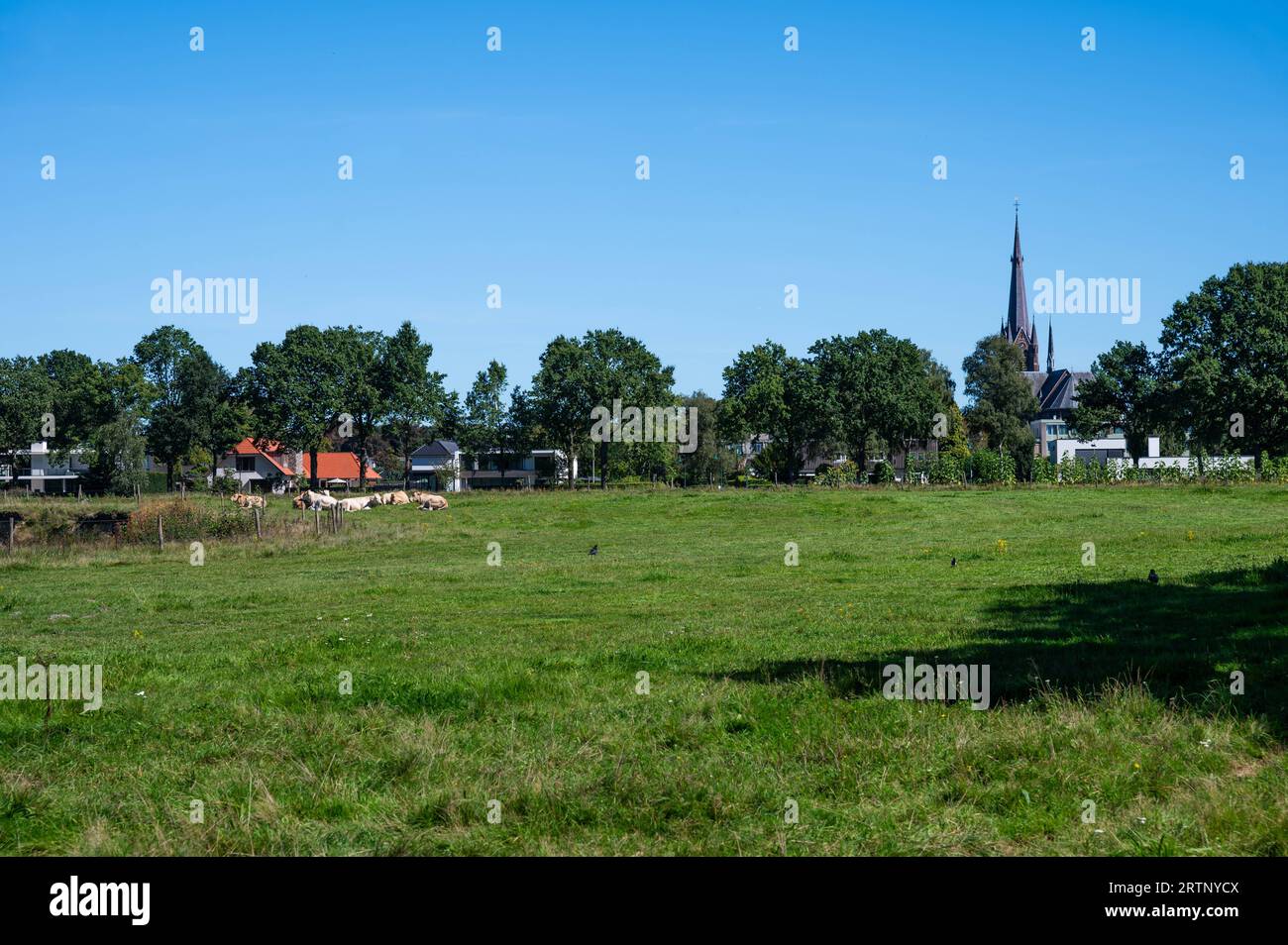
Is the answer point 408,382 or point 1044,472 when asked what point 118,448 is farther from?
point 1044,472

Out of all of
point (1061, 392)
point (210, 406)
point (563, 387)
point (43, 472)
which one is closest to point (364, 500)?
point (563, 387)

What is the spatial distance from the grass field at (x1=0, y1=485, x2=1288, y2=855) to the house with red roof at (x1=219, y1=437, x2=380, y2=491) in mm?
115663

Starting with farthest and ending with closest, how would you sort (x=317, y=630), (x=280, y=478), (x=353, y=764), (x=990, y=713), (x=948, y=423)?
(x=280, y=478) < (x=948, y=423) < (x=317, y=630) < (x=990, y=713) < (x=353, y=764)

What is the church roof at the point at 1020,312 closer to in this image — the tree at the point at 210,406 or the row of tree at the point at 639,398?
the row of tree at the point at 639,398

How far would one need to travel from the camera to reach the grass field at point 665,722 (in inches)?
307

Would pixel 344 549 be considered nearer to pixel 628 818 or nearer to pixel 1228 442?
pixel 628 818

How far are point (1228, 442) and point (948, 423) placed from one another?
104 ft

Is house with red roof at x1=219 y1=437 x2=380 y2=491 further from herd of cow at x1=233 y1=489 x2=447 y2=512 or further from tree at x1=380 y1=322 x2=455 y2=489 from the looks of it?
herd of cow at x1=233 y1=489 x2=447 y2=512

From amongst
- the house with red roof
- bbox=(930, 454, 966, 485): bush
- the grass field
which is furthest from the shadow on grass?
the house with red roof

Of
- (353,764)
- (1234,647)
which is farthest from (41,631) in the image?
(1234,647)

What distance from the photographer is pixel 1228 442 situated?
89312 mm

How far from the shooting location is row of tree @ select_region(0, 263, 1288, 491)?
281 ft

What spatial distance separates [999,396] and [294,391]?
268 ft

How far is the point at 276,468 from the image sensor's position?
460 ft
